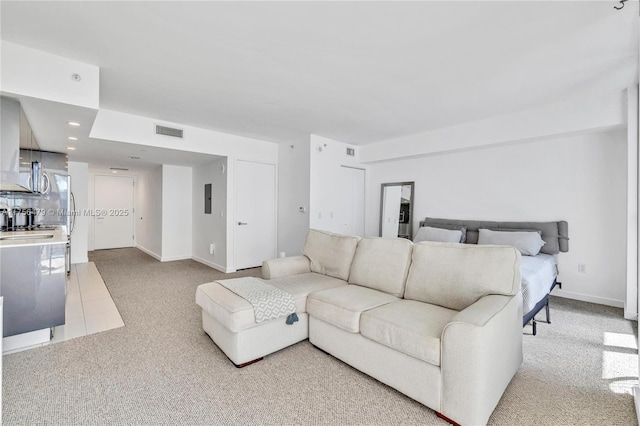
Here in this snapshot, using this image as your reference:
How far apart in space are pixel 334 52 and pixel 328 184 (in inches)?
117

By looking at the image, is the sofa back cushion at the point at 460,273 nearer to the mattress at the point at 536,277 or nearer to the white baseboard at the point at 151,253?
the mattress at the point at 536,277

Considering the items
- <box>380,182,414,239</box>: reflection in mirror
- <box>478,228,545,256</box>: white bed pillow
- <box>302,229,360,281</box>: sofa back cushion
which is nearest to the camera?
<box>302,229,360,281</box>: sofa back cushion

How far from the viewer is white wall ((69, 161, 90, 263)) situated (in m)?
5.66

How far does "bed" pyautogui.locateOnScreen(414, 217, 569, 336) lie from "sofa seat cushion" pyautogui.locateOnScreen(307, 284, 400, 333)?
1.20 m

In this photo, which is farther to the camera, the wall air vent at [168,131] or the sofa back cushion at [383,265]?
the wall air vent at [168,131]

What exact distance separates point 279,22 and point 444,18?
1.15 meters

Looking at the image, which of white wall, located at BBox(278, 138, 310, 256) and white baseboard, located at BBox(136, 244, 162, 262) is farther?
white baseboard, located at BBox(136, 244, 162, 262)

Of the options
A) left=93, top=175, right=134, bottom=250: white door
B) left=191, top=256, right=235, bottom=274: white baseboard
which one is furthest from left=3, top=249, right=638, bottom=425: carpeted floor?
left=93, top=175, right=134, bottom=250: white door

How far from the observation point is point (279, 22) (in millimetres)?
2064

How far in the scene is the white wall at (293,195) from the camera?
508 cm

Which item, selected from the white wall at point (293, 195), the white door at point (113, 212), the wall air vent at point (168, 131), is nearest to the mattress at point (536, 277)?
the white wall at point (293, 195)

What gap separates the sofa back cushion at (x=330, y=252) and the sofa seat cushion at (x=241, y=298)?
101 mm

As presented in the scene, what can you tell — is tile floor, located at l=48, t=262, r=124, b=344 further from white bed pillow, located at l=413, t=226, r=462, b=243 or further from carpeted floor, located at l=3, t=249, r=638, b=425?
white bed pillow, located at l=413, t=226, r=462, b=243

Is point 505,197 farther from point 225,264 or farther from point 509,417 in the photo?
point 225,264
